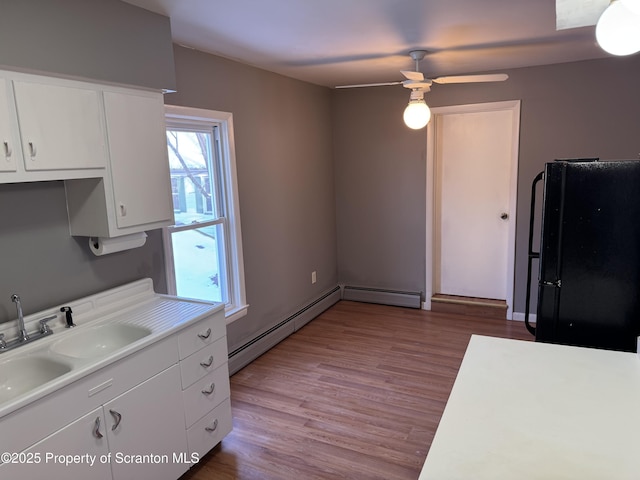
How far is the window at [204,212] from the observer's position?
2992mm

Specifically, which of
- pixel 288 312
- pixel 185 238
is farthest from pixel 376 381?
pixel 185 238

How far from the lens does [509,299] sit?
4434 mm

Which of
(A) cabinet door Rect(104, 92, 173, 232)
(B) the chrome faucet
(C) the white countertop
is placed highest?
(A) cabinet door Rect(104, 92, 173, 232)

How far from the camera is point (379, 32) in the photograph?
2.68m

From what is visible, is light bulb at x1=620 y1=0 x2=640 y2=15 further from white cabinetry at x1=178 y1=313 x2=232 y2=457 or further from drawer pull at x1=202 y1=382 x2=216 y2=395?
drawer pull at x1=202 y1=382 x2=216 y2=395

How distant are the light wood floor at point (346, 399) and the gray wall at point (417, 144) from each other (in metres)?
0.75

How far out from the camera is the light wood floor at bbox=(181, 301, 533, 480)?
7.96 ft

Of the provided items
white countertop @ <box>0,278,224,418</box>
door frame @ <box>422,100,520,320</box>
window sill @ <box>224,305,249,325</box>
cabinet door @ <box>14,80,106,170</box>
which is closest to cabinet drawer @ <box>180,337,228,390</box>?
white countertop @ <box>0,278,224,418</box>

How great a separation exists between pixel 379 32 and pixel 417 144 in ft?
6.70

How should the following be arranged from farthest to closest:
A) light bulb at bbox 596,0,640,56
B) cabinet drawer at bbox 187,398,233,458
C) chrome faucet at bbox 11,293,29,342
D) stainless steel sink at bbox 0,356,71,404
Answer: cabinet drawer at bbox 187,398,233,458, chrome faucet at bbox 11,293,29,342, stainless steel sink at bbox 0,356,71,404, light bulb at bbox 596,0,640,56

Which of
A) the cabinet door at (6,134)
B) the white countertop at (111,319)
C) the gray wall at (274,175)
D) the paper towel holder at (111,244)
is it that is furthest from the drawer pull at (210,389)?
the cabinet door at (6,134)

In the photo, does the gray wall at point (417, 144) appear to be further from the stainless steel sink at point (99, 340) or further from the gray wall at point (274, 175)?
the stainless steel sink at point (99, 340)

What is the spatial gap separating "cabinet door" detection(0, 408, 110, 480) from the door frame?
12.0 feet

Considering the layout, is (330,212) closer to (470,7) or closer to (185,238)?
(185,238)
